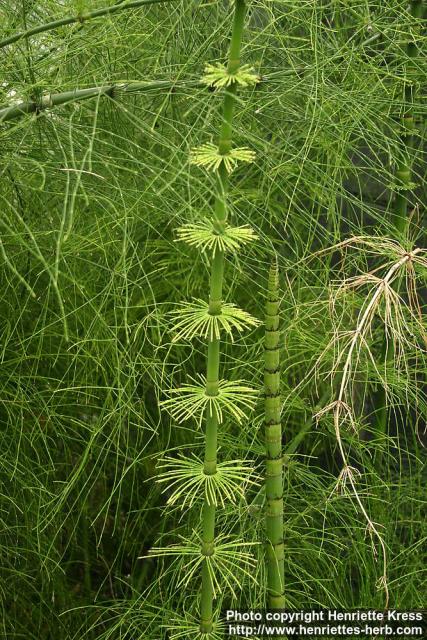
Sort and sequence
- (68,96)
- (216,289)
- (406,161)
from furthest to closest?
(406,161), (68,96), (216,289)

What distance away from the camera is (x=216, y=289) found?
3.32 ft

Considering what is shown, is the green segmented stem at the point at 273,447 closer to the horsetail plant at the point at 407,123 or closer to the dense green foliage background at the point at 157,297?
the dense green foliage background at the point at 157,297

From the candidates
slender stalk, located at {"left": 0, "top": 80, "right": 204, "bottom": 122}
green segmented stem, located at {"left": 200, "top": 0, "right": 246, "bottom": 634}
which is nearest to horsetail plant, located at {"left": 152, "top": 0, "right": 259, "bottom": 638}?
green segmented stem, located at {"left": 200, "top": 0, "right": 246, "bottom": 634}

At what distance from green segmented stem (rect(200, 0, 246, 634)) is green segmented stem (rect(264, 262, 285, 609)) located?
0.15 meters

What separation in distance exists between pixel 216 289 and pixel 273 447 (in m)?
0.33

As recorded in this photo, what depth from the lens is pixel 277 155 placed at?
1715mm

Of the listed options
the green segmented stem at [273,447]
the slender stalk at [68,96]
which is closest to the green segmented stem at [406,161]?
the green segmented stem at [273,447]

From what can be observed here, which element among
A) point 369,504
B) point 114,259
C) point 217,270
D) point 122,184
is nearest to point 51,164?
→ point 122,184

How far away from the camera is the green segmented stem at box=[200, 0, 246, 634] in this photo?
95cm

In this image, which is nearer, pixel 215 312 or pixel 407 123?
pixel 215 312

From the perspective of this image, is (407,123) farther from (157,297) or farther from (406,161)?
(157,297)

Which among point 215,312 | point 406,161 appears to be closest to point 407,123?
point 406,161

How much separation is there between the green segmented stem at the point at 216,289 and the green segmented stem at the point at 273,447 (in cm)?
15

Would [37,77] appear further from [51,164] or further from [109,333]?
[109,333]
